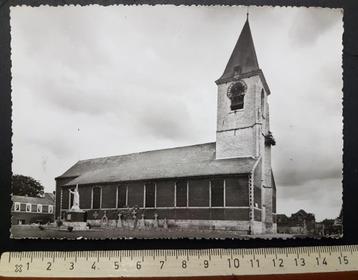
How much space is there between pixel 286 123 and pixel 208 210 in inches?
18.0

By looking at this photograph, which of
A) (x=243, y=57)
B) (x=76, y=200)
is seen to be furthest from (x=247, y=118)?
(x=76, y=200)

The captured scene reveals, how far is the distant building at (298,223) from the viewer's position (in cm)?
192

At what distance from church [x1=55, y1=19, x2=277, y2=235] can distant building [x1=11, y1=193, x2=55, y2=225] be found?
0.05 m

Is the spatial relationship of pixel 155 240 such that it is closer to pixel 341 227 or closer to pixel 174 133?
pixel 174 133

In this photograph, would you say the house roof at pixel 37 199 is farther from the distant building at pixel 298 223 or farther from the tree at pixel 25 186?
the distant building at pixel 298 223

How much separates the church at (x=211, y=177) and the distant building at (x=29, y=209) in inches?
2.0

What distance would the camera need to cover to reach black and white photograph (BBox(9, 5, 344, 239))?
193 cm

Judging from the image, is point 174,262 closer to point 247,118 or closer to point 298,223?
point 298,223

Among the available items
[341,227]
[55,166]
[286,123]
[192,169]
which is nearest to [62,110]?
[55,166]

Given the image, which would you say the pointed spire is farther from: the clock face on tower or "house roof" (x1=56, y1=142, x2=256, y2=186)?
"house roof" (x1=56, y1=142, x2=256, y2=186)

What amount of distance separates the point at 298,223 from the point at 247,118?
457 millimetres

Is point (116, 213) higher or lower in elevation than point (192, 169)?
lower

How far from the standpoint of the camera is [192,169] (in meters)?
2.02

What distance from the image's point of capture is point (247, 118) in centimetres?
202
